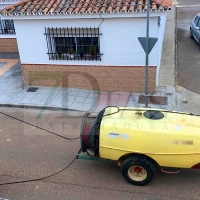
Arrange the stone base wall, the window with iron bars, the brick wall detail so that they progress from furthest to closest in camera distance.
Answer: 1. the brick wall detail
2. the stone base wall
3. the window with iron bars

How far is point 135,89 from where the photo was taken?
9945mm

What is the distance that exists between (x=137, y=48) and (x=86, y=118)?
4.02 metres

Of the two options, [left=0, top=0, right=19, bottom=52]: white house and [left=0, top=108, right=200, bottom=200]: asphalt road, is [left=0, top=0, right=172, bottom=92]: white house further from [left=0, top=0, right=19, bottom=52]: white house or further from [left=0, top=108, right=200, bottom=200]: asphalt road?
[left=0, top=0, right=19, bottom=52]: white house

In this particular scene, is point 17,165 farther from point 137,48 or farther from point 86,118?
point 137,48

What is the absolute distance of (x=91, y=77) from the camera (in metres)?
10.1

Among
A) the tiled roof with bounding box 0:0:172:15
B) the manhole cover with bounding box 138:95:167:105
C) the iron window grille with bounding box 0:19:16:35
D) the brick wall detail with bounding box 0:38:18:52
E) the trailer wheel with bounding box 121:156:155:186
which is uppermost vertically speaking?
the tiled roof with bounding box 0:0:172:15

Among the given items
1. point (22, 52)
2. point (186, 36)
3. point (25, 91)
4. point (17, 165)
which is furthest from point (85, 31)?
point (186, 36)

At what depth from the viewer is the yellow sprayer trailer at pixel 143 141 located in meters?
5.34

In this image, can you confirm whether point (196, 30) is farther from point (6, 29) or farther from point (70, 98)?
point (6, 29)

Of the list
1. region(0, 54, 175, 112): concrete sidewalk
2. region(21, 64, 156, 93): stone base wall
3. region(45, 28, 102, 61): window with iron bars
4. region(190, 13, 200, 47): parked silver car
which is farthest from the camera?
region(190, 13, 200, 47): parked silver car

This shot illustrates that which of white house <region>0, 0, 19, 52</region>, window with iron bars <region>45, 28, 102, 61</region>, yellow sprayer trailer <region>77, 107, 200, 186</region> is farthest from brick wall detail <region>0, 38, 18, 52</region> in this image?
yellow sprayer trailer <region>77, 107, 200, 186</region>

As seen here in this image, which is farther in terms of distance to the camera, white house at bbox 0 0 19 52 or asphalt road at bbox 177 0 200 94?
white house at bbox 0 0 19 52

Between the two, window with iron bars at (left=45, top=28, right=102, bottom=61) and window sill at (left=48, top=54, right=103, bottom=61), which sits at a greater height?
window with iron bars at (left=45, top=28, right=102, bottom=61)

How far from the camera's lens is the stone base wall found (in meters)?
9.72
